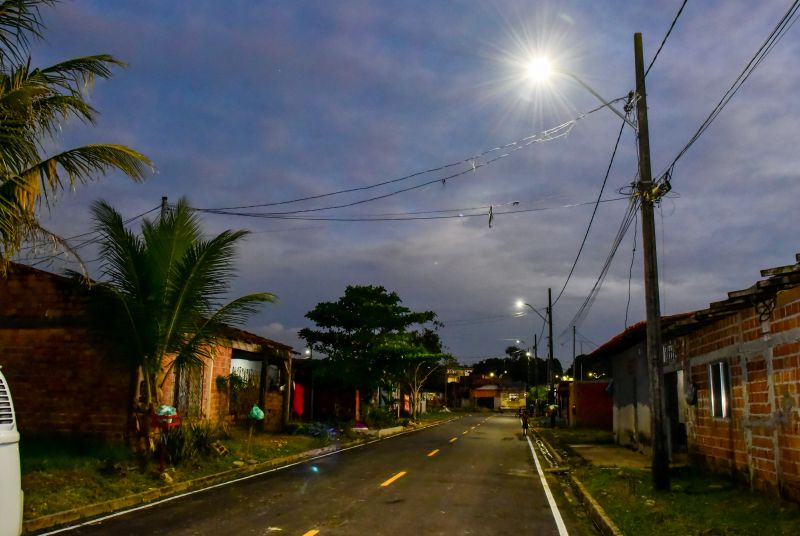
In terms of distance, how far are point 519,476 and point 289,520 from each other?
26.2ft

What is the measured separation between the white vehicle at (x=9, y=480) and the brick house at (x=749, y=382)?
8.97 metres

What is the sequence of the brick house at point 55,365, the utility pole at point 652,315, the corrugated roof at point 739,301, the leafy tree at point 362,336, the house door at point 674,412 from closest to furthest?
the corrugated roof at point 739,301 → the utility pole at point 652,315 → the brick house at point 55,365 → the house door at point 674,412 → the leafy tree at point 362,336

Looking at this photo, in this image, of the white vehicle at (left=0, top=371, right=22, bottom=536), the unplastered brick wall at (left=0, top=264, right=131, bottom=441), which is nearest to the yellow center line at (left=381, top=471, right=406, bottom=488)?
the unplastered brick wall at (left=0, top=264, right=131, bottom=441)

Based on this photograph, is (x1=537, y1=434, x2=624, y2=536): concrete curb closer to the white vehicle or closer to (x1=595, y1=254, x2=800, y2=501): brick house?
(x1=595, y1=254, x2=800, y2=501): brick house

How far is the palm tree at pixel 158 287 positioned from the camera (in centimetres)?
1362

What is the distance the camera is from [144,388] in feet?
48.1

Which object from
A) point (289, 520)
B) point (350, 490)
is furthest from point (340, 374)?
point (289, 520)

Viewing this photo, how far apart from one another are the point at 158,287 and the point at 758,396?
12.0 metres

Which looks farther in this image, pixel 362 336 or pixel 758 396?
pixel 362 336

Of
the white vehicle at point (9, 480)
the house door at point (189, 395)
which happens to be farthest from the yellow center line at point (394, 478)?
Result: the white vehicle at point (9, 480)

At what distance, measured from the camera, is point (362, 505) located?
10859 millimetres

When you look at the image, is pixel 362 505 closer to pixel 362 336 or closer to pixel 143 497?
pixel 143 497

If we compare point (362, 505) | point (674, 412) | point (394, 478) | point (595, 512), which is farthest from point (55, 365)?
point (674, 412)

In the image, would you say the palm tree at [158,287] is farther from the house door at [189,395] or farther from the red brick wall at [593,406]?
the red brick wall at [593,406]
